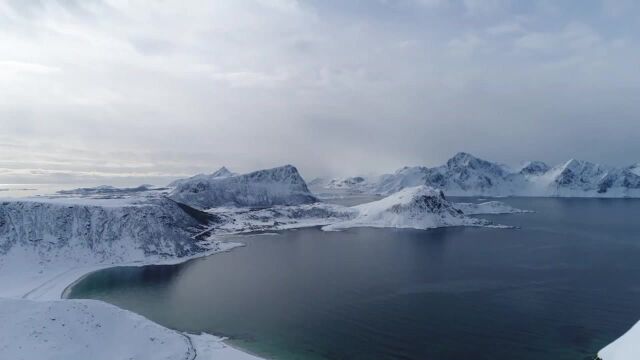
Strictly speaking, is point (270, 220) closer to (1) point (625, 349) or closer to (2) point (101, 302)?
(2) point (101, 302)

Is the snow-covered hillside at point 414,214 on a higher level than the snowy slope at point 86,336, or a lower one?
higher

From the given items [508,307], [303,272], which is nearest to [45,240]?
[303,272]

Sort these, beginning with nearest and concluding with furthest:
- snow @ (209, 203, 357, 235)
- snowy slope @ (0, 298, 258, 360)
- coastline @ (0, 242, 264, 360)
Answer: snowy slope @ (0, 298, 258, 360)
coastline @ (0, 242, 264, 360)
snow @ (209, 203, 357, 235)

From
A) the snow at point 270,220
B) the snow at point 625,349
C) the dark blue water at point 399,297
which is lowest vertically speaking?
the dark blue water at point 399,297

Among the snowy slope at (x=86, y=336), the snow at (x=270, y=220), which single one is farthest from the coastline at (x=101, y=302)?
the snow at (x=270, y=220)

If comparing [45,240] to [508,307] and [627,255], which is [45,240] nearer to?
[508,307]

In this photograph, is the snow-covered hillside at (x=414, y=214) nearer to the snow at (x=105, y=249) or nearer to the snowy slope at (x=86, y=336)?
the snow at (x=105, y=249)

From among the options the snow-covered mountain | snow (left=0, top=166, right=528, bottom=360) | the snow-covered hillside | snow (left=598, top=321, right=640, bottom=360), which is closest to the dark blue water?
snow (left=598, top=321, right=640, bottom=360)

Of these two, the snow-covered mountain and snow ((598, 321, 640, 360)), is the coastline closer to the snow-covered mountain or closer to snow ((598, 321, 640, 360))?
the snow-covered mountain
